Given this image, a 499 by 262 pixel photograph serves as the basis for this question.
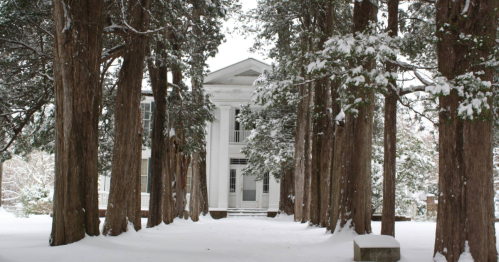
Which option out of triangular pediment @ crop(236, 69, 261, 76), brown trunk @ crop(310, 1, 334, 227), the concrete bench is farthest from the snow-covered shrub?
the concrete bench

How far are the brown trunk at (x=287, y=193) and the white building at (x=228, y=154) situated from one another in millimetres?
1609

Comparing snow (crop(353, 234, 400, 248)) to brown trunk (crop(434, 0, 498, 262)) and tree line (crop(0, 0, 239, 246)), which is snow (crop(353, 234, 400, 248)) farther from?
tree line (crop(0, 0, 239, 246))

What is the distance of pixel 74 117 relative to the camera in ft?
24.2

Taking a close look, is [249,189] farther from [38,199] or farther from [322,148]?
[322,148]

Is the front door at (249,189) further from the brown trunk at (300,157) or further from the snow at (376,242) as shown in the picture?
the snow at (376,242)

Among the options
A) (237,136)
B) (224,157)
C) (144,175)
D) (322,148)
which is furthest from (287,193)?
(322,148)

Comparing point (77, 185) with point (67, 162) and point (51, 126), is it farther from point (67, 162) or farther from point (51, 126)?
point (51, 126)

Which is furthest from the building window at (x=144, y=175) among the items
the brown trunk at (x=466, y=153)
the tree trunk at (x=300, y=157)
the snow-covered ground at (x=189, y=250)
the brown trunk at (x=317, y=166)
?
the brown trunk at (x=466, y=153)

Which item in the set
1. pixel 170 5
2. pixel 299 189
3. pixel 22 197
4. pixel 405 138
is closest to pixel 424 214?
pixel 405 138

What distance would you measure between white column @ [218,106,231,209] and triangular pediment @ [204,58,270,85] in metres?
1.74

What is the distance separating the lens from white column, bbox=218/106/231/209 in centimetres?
2564

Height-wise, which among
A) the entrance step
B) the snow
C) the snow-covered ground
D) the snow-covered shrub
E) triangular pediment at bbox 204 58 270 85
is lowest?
the entrance step

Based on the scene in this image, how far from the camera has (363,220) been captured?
9.84 meters

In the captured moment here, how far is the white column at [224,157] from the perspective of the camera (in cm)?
2564
